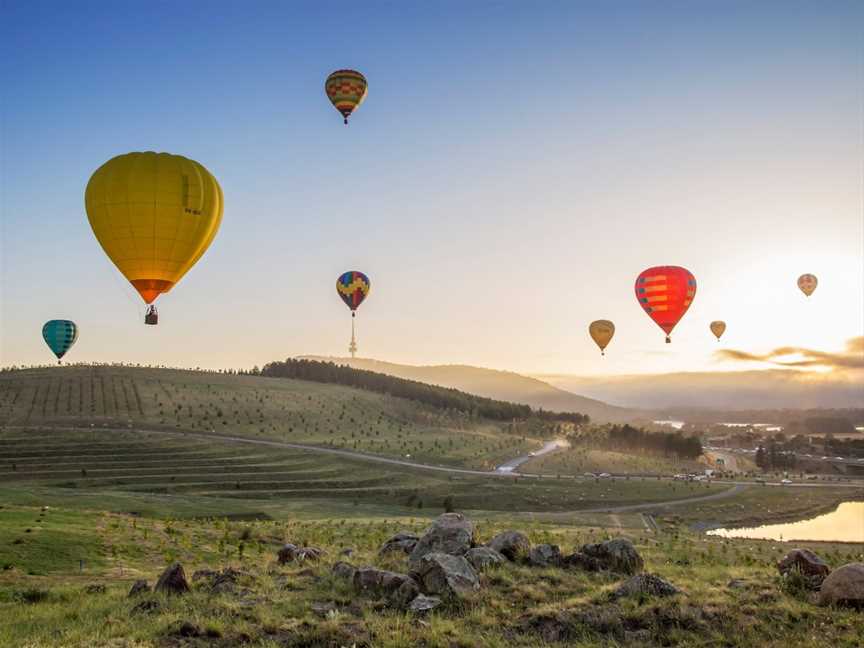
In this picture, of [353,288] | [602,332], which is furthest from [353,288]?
[602,332]

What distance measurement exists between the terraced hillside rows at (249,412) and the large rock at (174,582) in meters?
81.6

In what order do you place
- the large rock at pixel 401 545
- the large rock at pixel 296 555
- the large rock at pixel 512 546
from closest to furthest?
the large rock at pixel 512 546 < the large rock at pixel 401 545 < the large rock at pixel 296 555

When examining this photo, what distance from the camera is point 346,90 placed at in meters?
63.8

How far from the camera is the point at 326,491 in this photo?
71875mm

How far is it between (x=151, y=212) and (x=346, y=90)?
91.9ft

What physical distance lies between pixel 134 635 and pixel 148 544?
18.3 metres

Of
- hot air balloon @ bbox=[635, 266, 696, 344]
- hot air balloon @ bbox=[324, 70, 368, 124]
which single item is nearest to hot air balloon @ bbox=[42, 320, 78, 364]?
hot air balloon @ bbox=[324, 70, 368, 124]

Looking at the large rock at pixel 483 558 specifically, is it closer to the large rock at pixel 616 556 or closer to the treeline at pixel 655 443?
the large rock at pixel 616 556

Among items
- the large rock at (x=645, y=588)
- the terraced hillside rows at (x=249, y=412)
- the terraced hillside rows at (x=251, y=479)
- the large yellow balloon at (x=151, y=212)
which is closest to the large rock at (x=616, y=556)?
the large rock at (x=645, y=588)

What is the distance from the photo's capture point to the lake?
2443 inches

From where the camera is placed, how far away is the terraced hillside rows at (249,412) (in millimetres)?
106375

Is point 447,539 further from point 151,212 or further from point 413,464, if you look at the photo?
point 413,464

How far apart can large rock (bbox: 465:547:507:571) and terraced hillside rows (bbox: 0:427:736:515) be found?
131 ft

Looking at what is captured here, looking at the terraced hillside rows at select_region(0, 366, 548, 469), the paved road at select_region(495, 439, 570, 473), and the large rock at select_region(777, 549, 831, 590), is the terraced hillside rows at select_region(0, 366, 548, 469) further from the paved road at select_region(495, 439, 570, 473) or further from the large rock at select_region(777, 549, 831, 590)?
the large rock at select_region(777, 549, 831, 590)
